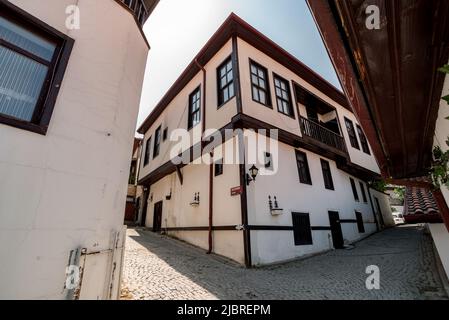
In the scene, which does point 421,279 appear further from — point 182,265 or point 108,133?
point 108,133

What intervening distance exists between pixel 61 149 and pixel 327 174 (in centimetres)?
1194

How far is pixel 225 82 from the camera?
9312 millimetres

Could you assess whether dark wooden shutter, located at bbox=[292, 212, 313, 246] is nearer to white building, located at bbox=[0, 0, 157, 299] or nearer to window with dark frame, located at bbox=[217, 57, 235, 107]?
window with dark frame, located at bbox=[217, 57, 235, 107]

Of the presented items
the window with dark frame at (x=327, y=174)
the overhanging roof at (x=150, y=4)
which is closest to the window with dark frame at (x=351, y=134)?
the window with dark frame at (x=327, y=174)

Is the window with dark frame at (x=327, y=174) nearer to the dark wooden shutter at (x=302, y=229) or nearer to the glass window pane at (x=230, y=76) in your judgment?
the dark wooden shutter at (x=302, y=229)

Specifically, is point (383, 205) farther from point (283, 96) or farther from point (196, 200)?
point (196, 200)

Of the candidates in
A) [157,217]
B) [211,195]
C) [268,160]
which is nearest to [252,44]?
[268,160]

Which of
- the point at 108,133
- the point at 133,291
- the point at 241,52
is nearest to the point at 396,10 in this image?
the point at 108,133

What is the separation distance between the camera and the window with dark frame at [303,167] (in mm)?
9984

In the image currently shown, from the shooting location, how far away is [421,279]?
5.47 m

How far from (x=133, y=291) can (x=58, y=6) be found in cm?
538

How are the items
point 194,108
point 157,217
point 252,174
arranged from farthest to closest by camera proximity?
1. point 157,217
2. point 194,108
3. point 252,174
